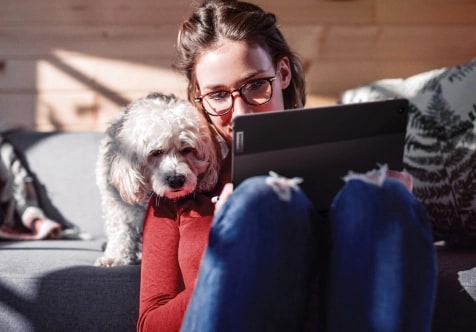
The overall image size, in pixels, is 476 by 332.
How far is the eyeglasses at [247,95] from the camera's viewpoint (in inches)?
53.6

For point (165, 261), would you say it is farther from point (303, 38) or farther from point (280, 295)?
point (303, 38)

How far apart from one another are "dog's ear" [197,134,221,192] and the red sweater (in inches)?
3.2

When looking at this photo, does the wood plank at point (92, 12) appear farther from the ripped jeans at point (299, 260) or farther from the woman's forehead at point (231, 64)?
the ripped jeans at point (299, 260)

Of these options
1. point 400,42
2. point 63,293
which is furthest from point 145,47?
point 63,293

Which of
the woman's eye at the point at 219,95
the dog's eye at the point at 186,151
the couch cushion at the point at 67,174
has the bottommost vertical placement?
the couch cushion at the point at 67,174

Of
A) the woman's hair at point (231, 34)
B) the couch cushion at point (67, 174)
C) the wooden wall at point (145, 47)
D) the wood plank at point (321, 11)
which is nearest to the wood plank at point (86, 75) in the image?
the wooden wall at point (145, 47)

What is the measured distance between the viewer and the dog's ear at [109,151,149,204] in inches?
56.1

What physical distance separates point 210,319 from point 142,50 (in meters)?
1.60

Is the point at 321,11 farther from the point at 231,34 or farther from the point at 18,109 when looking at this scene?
the point at 18,109

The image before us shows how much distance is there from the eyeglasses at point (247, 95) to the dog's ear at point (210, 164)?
0.09m

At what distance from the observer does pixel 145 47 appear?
233cm

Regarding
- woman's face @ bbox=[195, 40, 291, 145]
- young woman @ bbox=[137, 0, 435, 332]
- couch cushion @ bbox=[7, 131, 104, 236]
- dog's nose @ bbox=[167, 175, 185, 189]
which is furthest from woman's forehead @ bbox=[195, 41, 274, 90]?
couch cushion @ bbox=[7, 131, 104, 236]

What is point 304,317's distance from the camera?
1.02 m

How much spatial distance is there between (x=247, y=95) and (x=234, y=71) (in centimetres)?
6
